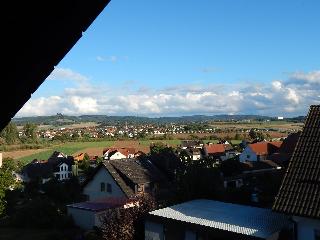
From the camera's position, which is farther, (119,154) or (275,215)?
(119,154)

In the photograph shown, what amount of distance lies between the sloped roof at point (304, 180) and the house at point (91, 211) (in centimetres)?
1520

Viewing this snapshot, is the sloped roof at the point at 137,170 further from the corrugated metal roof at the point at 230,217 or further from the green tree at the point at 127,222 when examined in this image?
the corrugated metal roof at the point at 230,217

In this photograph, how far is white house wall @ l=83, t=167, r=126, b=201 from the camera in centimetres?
3665

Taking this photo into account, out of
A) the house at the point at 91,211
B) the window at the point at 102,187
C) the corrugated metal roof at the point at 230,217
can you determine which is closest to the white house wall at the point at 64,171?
the window at the point at 102,187

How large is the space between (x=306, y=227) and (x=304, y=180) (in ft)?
6.11

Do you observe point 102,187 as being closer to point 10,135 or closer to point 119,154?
point 119,154

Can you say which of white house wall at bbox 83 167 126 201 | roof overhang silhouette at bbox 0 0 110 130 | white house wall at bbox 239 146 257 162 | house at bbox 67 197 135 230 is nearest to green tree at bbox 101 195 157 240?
house at bbox 67 197 135 230

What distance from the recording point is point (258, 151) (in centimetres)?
7100

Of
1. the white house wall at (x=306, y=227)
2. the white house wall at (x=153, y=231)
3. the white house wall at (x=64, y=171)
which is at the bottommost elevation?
the white house wall at (x=64, y=171)

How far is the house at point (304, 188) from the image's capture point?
1450cm

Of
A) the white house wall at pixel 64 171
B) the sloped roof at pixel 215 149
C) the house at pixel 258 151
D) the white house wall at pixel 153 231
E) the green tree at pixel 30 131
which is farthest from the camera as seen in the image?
the green tree at pixel 30 131

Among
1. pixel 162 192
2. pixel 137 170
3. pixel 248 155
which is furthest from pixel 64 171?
pixel 162 192

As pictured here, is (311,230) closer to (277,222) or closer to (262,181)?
(277,222)

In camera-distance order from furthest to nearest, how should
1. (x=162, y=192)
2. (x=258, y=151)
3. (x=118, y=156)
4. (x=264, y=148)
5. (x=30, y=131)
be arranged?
(x=30, y=131) < (x=118, y=156) < (x=264, y=148) < (x=258, y=151) < (x=162, y=192)
